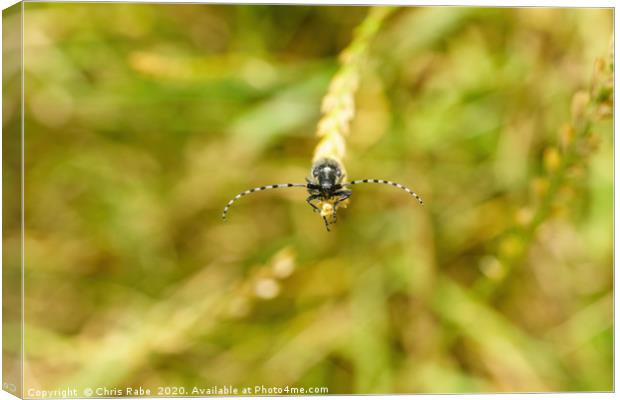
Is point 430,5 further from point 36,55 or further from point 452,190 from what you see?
point 36,55

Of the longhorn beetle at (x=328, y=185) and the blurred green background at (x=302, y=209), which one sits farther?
the blurred green background at (x=302, y=209)

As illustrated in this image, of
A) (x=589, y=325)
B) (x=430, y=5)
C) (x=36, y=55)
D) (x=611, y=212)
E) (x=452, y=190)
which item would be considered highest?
(x=36, y=55)

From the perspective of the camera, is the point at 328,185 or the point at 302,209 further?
the point at 302,209

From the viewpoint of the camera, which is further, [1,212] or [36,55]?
[36,55]

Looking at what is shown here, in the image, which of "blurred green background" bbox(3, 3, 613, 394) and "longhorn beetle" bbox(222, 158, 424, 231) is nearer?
"longhorn beetle" bbox(222, 158, 424, 231)

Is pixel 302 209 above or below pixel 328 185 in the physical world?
above

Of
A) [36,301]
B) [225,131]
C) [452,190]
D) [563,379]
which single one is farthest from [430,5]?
[36,301]

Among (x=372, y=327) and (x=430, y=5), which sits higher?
(x=430, y=5)

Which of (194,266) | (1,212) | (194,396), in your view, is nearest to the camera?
(1,212)
